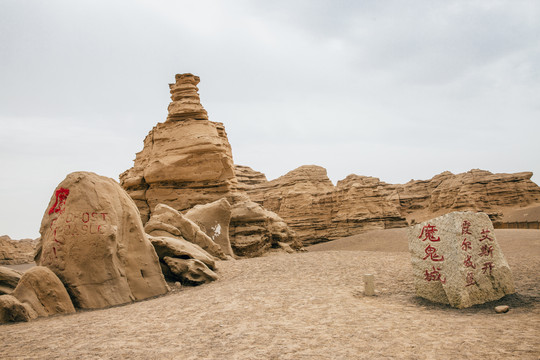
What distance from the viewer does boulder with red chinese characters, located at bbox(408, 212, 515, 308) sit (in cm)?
591

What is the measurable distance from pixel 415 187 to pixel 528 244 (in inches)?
1552

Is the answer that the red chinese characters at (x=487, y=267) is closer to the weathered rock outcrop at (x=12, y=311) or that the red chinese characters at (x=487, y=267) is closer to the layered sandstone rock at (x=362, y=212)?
the weathered rock outcrop at (x=12, y=311)

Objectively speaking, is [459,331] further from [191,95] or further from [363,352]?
[191,95]

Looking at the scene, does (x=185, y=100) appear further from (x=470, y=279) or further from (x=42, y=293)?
(x=470, y=279)

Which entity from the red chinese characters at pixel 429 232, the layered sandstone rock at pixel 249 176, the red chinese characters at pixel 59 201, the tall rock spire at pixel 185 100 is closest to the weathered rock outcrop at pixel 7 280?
the red chinese characters at pixel 59 201

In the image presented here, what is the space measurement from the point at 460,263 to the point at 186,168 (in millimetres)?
17153

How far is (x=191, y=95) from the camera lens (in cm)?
2255

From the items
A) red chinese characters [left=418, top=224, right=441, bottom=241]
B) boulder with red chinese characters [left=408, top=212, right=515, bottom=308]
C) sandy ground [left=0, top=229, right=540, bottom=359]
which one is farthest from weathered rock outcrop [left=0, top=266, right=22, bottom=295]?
red chinese characters [left=418, top=224, right=441, bottom=241]

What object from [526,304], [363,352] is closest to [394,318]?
[363,352]

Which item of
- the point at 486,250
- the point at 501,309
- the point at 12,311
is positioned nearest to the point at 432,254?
the point at 486,250

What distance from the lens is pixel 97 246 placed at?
7.04 metres

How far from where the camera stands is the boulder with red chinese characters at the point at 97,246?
6941mm

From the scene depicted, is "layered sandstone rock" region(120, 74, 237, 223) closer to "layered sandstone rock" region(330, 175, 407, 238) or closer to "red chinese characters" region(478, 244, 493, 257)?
"layered sandstone rock" region(330, 175, 407, 238)

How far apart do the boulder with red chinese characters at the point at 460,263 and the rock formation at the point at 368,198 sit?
19.8 metres
